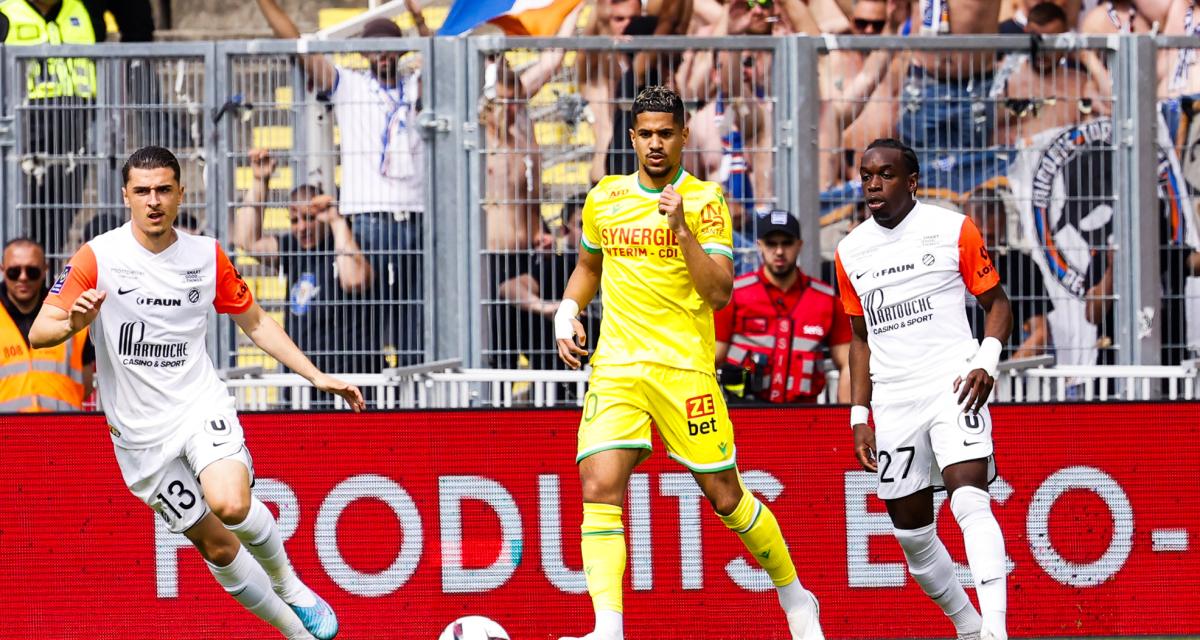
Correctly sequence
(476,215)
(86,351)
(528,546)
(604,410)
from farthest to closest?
(476,215)
(86,351)
(528,546)
(604,410)

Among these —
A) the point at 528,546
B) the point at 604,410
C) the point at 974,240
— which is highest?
the point at 974,240

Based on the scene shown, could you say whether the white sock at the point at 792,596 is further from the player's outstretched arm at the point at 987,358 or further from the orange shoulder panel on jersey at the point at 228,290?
the orange shoulder panel on jersey at the point at 228,290

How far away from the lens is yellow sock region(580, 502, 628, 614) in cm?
790

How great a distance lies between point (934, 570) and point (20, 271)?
19.8 ft

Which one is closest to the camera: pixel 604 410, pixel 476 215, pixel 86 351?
pixel 604 410

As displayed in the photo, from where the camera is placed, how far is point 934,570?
27.9ft

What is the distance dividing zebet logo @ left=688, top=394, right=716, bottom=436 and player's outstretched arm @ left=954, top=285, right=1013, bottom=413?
1.08m

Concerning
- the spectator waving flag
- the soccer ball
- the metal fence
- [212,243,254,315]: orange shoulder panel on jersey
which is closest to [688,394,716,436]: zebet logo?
the soccer ball

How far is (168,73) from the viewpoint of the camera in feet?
42.4

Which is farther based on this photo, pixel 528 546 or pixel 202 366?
pixel 528 546

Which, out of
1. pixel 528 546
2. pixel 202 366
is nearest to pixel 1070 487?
pixel 528 546

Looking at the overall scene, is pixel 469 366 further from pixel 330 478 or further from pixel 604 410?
pixel 604 410

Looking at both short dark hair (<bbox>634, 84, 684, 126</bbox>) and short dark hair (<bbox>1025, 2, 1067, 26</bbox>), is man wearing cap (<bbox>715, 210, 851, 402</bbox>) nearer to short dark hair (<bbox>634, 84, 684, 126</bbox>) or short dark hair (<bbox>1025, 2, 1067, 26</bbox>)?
short dark hair (<bbox>634, 84, 684, 126</bbox>)

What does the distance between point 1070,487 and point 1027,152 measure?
11.4 feet
